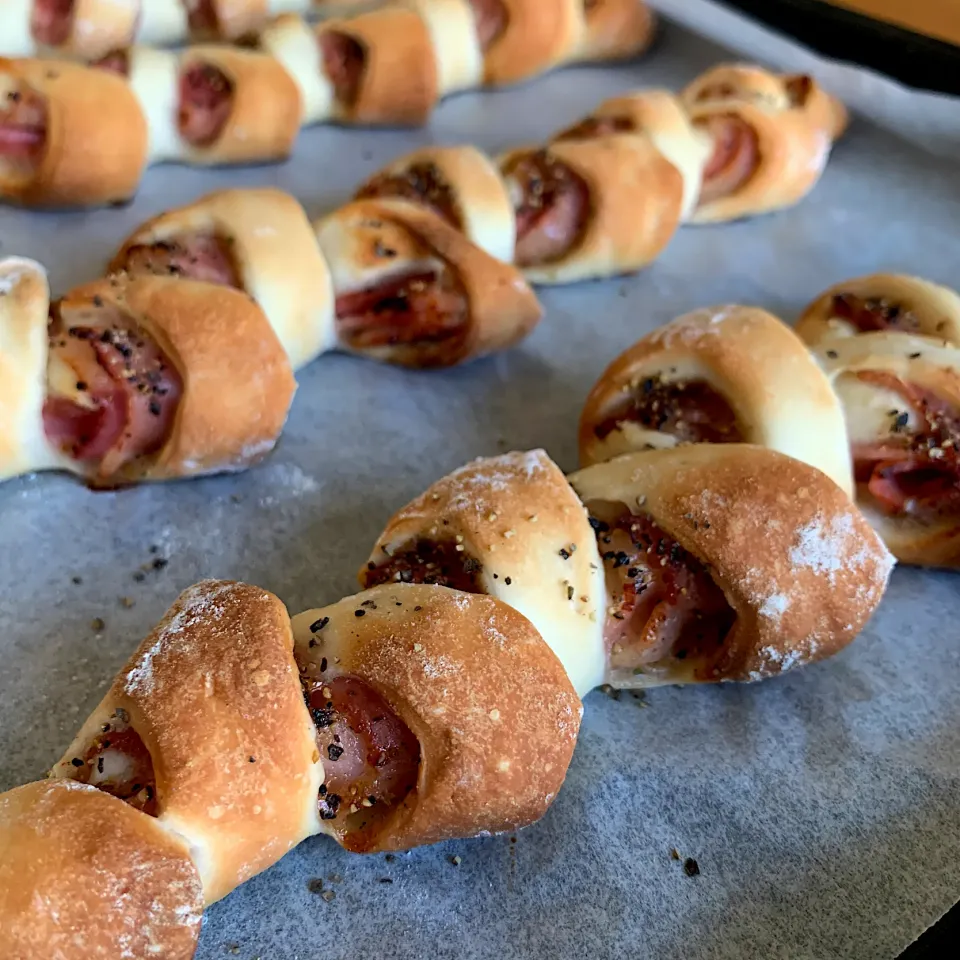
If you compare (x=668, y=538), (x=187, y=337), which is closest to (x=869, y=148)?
(x=668, y=538)

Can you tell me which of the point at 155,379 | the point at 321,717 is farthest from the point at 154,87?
the point at 321,717

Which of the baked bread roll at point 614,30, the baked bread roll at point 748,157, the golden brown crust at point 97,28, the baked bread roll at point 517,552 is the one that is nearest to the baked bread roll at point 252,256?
the baked bread roll at point 517,552

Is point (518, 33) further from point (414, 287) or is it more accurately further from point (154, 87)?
point (414, 287)

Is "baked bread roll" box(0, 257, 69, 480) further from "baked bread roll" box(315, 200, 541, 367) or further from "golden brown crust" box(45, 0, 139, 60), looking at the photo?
"golden brown crust" box(45, 0, 139, 60)

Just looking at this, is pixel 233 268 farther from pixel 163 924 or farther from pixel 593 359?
pixel 163 924

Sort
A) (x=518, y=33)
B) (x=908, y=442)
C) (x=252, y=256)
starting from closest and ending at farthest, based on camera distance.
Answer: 1. (x=908, y=442)
2. (x=252, y=256)
3. (x=518, y=33)

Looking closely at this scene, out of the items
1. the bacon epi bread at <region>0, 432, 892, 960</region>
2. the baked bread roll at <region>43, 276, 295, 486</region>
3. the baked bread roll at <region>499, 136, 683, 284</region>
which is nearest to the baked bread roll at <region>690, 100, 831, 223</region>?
the baked bread roll at <region>499, 136, 683, 284</region>
